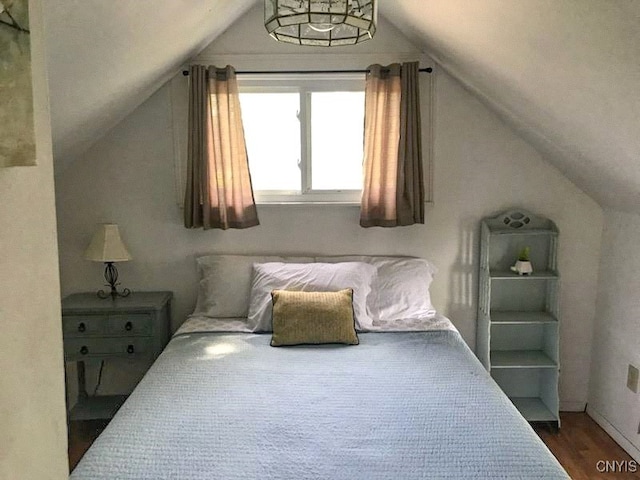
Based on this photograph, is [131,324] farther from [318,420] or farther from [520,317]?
[520,317]

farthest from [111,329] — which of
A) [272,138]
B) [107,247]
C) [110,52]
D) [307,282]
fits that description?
[110,52]

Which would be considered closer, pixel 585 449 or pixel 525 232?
pixel 585 449

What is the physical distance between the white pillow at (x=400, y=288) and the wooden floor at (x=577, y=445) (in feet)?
3.19

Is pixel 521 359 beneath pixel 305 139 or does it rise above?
beneath

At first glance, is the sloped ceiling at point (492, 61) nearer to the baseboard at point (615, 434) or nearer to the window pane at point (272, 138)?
the window pane at point (272, 138)

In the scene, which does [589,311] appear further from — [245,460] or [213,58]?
[213,58]

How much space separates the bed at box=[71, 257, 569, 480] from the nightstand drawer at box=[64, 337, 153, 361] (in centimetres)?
34

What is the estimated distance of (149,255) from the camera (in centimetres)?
325

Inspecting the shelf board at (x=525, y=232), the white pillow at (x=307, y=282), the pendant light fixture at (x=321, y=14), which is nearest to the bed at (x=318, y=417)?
the white pillow at (x=307, y=282)

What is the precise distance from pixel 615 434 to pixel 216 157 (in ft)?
8.77

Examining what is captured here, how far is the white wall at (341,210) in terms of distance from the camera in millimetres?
3145

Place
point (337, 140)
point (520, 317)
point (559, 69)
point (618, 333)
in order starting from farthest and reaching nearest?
point (337, 140)
point (520, 317)
point (618, 333)
point (559, 69)

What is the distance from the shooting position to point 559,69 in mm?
1897

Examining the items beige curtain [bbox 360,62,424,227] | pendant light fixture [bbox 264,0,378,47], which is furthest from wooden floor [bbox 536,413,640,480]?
pendant light fixture [bbox 264,0,378,47]
